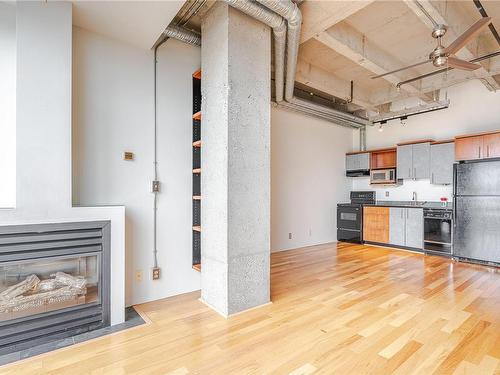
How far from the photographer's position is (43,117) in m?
2.30

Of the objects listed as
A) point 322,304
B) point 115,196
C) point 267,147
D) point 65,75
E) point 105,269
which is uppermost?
point 65,75

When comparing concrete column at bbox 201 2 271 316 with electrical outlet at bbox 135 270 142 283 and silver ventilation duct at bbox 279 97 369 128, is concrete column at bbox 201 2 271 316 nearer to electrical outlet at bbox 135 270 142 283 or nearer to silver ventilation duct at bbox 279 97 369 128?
electrical outlet at bbox 135 270 142 283

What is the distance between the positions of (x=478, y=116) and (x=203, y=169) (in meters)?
5.74

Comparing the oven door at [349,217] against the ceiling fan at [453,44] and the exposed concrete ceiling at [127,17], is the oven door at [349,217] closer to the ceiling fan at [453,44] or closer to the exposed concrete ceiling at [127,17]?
the ceiling fan at [453,44]

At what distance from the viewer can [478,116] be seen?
17.8 feet

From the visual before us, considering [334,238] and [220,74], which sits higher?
[220,74]

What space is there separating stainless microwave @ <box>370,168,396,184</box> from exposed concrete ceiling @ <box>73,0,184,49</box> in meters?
5.66

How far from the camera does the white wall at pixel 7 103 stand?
8.00ft

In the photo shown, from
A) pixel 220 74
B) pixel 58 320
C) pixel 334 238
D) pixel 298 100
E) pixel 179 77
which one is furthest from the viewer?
pixel 334 238

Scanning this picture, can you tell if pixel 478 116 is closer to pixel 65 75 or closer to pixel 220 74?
pixel 220 74

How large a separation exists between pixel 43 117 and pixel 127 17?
122 cm

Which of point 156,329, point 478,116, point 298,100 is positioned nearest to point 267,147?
point 156,329

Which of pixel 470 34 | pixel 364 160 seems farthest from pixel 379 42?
pixel 364 160

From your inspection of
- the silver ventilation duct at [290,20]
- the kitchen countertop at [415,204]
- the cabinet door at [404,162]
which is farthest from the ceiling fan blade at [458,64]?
the kitchen countertop at [415,204]
